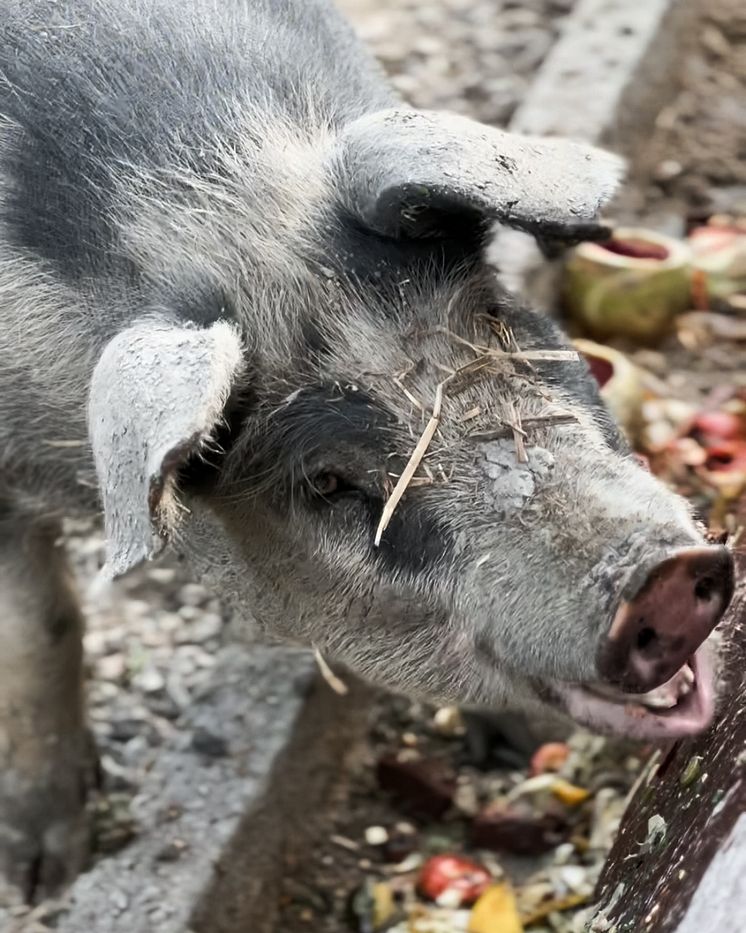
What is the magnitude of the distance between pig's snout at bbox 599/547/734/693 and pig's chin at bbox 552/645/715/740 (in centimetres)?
11

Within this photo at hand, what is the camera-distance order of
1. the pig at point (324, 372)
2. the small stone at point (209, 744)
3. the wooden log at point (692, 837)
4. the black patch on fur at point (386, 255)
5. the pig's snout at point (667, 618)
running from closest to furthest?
1. the wooden log at point (692, 837)
2. the pig's snout at point (667, 618)
3. the pig at point (324, 372)
4. the black patch on fur at point (386, 255)
5. the small stone at point (209, 744)

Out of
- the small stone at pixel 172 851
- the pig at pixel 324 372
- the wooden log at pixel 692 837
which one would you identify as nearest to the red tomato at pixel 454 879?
the small stone at pixel 172 851

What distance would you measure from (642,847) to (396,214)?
38.7 inches

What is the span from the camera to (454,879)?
116 inches

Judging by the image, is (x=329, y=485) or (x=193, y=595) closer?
(x=329, y=485)

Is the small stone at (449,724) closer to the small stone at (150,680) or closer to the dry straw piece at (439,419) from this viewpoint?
the small stone at (150,680)

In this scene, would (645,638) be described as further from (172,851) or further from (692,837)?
(172,851)

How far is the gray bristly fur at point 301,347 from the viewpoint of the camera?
193 centimetres

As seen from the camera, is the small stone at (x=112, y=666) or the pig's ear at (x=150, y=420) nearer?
the pig's ear at (x=150, y=420)

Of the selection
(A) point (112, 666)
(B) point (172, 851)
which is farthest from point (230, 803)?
(A) point (112, 666)

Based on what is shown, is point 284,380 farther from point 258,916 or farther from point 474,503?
point 258,916

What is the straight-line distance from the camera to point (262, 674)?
3.14 metres

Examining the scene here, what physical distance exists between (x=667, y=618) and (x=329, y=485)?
1.92ft

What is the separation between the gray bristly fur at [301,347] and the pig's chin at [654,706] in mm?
87
